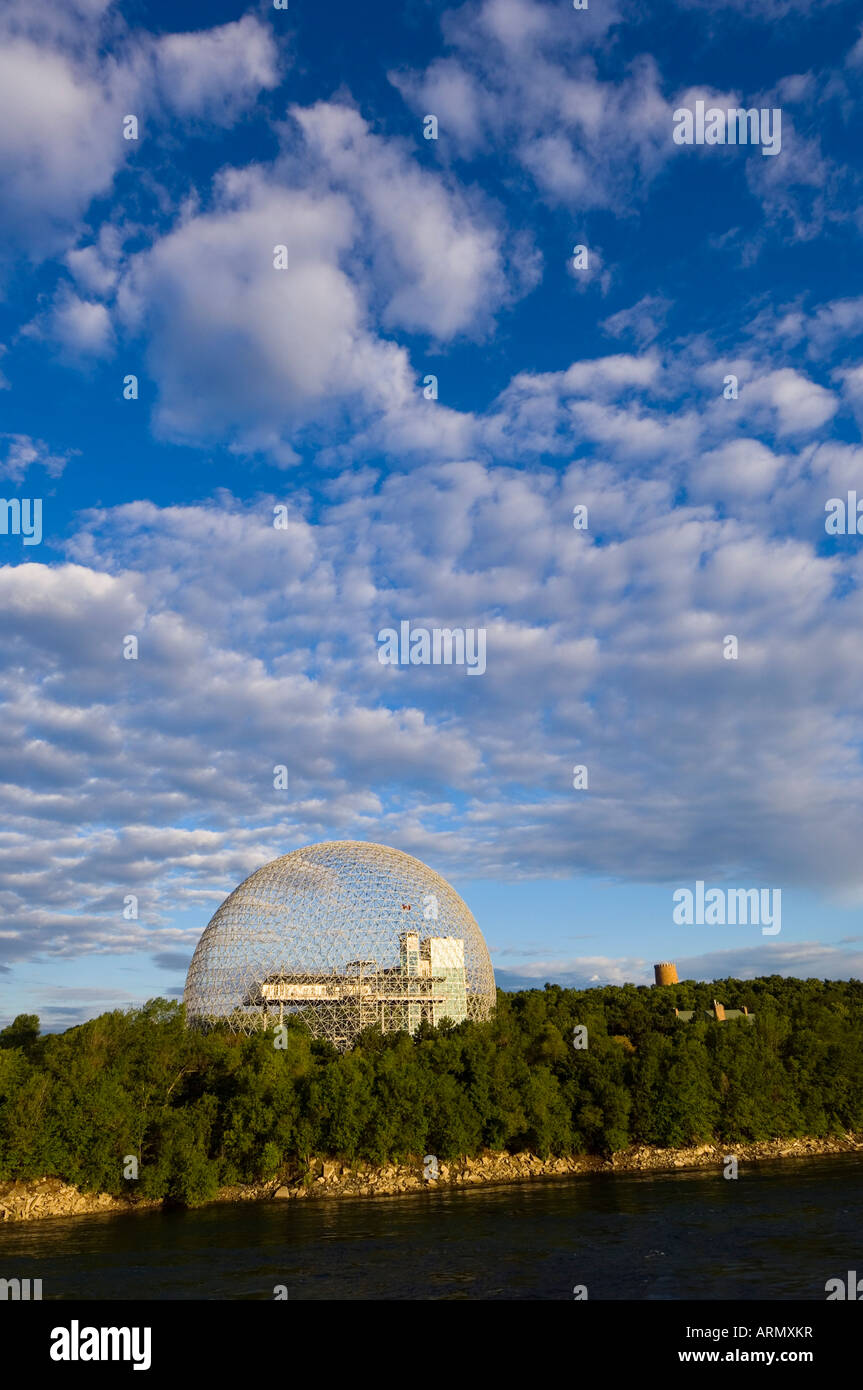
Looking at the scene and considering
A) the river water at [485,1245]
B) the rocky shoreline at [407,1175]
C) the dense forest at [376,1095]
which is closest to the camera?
the river water at [485,1245]

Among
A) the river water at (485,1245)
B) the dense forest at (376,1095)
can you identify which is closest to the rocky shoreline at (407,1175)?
the dense forest at (376,1095)

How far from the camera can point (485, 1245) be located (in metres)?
28.8

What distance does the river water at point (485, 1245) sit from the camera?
78.4ft

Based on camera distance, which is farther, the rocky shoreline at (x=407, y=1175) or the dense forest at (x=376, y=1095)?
the dense forest at (x=376, y=1095)

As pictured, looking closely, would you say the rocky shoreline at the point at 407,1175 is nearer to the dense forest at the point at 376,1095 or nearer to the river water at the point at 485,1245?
the dense forest at the point at 376,1095

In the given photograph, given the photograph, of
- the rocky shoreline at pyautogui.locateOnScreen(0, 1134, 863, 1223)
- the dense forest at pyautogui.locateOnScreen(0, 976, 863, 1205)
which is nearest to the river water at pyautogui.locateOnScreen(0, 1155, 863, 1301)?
the rocky shoreline at pyautogui.locateOnScreen(0, 1134, 863, 1223)

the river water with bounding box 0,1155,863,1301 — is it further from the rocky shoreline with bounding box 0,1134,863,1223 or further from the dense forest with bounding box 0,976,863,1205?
the dense forest with bounding box 0,976,863,1205

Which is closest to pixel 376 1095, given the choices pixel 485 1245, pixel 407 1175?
pixel 407 1175

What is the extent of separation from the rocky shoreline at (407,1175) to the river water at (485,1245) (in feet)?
6.01

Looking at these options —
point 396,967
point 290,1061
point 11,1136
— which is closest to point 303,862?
point 396,967

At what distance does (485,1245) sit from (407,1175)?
57.6ft
